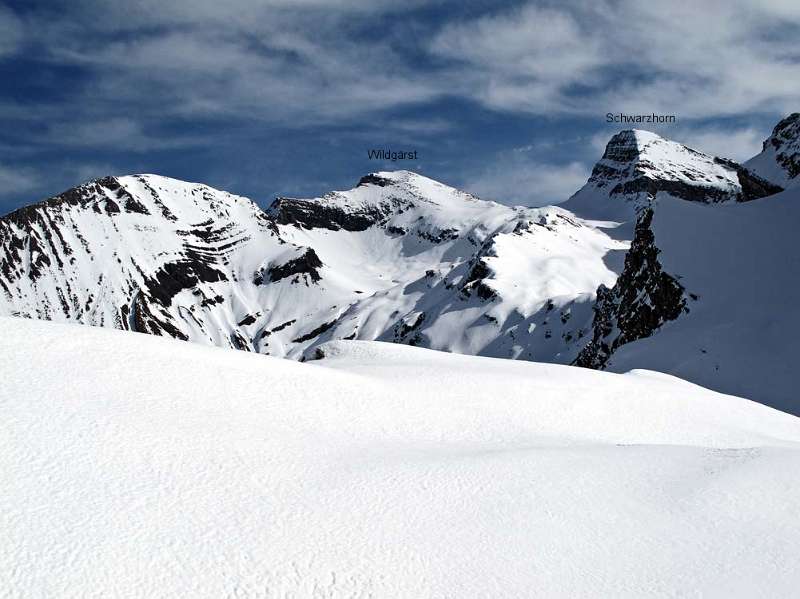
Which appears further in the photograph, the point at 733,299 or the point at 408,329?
the point at 408,329

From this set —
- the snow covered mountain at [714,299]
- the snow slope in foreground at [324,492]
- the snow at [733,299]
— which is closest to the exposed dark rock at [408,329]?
the snow covered mountain at [714,299]

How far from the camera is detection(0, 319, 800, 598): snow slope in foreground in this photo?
1120cm

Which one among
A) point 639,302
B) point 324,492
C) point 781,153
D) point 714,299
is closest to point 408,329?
point 639,302

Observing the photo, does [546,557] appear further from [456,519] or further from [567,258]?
[567,258]

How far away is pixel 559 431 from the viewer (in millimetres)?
22453

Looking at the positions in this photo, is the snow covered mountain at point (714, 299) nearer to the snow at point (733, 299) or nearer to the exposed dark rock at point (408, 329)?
the snow at point (733, 299)

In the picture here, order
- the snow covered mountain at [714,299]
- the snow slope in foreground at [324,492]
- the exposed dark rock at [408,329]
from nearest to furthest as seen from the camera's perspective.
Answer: the snow slope in foreground at [324,492] → the snow covered mountain at [714,299] → the exposed dark rock at [408,329]

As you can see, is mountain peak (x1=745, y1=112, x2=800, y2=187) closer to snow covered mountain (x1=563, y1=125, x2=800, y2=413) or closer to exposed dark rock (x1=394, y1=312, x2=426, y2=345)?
snow covered mountain (x1=563, y1=125, x2=800, y2=413)

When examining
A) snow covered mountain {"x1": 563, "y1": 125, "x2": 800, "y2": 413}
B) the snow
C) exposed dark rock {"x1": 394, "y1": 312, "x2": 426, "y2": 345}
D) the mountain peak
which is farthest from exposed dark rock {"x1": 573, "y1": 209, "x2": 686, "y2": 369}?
the mountain peak

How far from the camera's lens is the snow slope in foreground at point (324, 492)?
36.8 feet

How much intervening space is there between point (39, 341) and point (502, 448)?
46.2 feet

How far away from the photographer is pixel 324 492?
A: 14.1 meters

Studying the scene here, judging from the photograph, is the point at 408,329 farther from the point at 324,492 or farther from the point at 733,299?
the point at 324,492

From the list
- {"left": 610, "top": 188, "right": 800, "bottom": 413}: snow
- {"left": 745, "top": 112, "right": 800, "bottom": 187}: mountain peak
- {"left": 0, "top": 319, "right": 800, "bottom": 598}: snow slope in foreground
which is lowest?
{"left": 0, "top": 319, "right": 800, "bottom": 598}: snow slope in foreground
